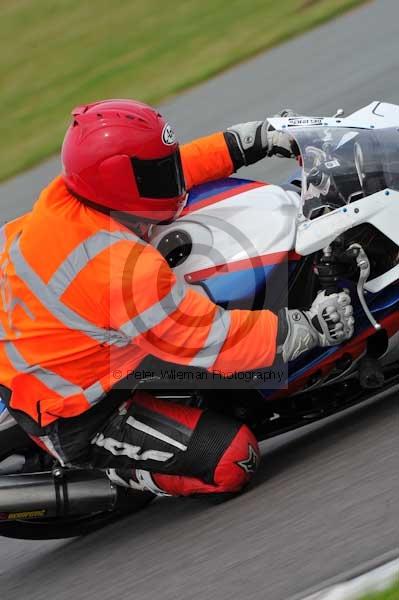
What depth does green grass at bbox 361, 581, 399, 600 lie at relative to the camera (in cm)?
309

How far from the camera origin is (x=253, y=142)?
4.76 metres

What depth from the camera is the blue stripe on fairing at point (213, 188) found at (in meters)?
4.54

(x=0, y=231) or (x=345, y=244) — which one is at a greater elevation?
(x=0, y=231)

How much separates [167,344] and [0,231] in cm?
91

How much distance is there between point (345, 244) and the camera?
4.12 m

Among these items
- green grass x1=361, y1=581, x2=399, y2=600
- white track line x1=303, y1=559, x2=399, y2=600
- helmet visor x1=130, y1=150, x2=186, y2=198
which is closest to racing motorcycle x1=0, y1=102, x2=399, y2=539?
helmet visor x1=130, y1=150, x2=186, y2=198

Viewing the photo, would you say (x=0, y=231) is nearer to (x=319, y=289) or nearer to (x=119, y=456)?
(x=119, y=456)

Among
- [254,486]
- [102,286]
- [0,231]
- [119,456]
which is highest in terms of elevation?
[0,231]

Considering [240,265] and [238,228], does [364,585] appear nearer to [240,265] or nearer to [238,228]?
[240,265]

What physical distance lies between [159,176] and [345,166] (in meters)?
0.73

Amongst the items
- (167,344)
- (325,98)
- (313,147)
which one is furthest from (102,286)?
(325,98)

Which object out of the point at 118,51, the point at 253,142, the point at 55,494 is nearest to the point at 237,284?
the point at 253,142

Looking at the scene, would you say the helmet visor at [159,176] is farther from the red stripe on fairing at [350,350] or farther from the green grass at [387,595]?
the green grass at [387,595]

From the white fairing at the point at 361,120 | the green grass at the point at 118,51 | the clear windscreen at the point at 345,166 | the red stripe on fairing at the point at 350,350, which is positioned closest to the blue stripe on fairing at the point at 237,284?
the clear windscreen at the point at 345,166
